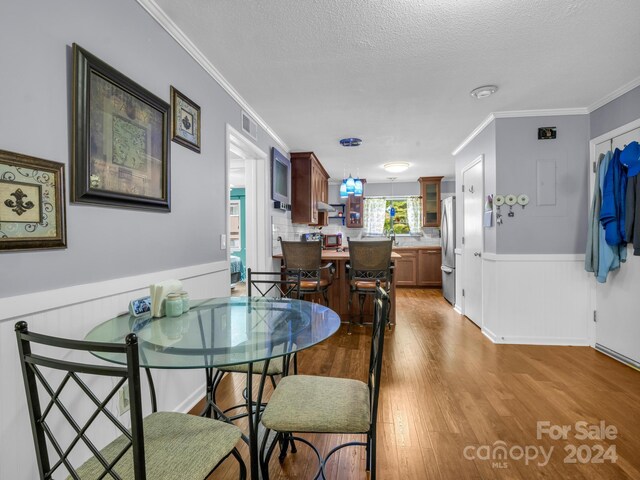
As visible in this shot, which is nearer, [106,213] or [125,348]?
[125,348]

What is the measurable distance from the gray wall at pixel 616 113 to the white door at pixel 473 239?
1.00 m

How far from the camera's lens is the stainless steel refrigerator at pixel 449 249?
4.68m

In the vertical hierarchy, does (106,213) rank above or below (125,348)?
above

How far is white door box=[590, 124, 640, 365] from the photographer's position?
2.58 meters

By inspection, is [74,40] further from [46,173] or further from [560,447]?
[560,447]

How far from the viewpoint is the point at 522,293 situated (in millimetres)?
3176

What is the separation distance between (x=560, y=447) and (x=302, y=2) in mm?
2758

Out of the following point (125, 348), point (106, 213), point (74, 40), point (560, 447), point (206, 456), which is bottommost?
point (560, 447)

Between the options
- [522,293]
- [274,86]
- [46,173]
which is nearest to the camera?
[46,173]

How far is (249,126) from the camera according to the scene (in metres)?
3.03

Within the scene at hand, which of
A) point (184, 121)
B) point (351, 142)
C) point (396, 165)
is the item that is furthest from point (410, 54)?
point (396, 165)

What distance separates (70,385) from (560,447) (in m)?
2.40

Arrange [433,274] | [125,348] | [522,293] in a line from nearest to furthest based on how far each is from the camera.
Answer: [125,348]
[522,293]
[433,274]

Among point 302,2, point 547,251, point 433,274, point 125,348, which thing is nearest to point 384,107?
point 302,2
